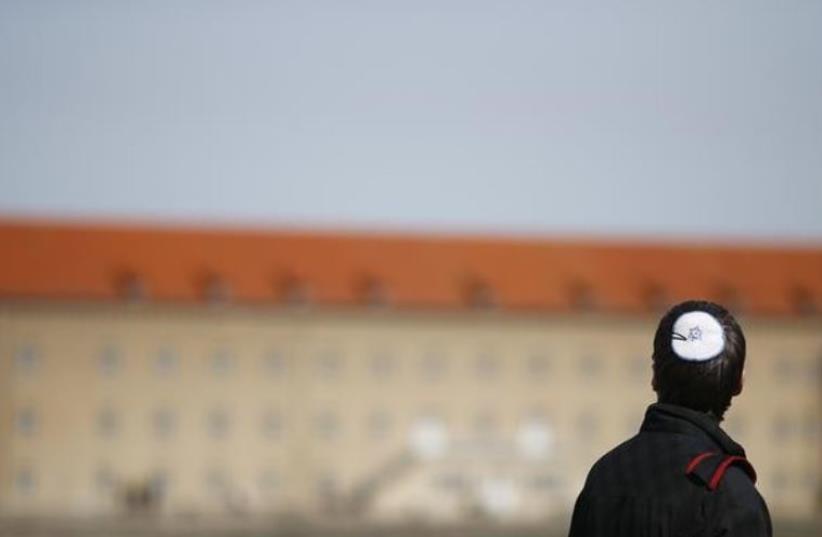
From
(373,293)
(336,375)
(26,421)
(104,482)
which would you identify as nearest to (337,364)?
(336,375)

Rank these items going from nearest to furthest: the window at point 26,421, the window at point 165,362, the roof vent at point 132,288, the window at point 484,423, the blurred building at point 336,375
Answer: the window at point 26,421 → the blurred building at point 336,375 → the window at point 165,362 → the roof vent at point 132,288 → the window at point 484,423

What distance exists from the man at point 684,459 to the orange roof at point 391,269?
53448mm

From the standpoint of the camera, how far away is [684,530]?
269 centimetres

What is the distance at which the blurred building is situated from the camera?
5547cm

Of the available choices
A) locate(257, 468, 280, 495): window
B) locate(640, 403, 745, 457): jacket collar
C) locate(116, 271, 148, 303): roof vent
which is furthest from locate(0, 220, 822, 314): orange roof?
locate(640, 403, 745, 457): jacket collar

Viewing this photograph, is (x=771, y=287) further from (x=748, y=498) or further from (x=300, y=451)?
(x=748, y=498)

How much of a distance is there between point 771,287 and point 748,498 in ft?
191

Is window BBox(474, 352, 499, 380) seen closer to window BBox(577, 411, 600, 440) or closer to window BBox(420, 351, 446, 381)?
window BBox(420, 351, 446, 381)

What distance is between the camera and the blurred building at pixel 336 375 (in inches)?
2184

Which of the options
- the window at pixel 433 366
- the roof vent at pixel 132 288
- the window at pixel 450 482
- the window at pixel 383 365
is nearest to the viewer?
the window at pixel 450 482

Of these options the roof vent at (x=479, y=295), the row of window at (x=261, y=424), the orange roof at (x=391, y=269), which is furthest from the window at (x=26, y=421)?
the roof vent at (x=479, y=295)

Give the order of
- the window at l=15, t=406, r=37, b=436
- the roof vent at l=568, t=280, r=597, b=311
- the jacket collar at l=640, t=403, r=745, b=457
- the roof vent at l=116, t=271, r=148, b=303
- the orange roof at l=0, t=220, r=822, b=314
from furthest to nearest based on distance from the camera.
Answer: the roof vent at l=568, t=280, r=597, b=311 → the orange roof at l=0, t=220, r=822, b=314 → the roof vent at l=116, t=271, r=148, b=303 → the window at l=15, t=406, r=37, b=436 → the jacket collar at l=640, t=403, r=745, b=457

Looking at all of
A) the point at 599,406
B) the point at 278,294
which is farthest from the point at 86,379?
the point at 599,406

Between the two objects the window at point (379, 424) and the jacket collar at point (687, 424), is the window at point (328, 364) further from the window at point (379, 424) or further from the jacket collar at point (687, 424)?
the jacket collar at point (687, 424)
